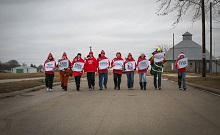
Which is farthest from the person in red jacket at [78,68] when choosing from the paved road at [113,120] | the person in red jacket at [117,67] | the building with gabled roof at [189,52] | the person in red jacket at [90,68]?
the building with gabled roof at [189,52]

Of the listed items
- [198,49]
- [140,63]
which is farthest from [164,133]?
[198,49]

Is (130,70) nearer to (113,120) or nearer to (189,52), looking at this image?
(113,120)

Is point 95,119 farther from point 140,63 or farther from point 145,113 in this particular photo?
point 140,63

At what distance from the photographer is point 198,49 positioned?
77875 mm

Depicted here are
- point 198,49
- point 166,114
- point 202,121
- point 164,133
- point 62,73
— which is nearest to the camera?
point 164,133

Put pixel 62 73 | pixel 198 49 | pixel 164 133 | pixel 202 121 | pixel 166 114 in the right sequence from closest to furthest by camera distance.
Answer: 1. pixel 164 133
2. pixel 202 121
3. pixel 166 114
4. pixel 62 73
5. pixel 198 49

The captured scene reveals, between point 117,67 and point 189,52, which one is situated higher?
point 189,52

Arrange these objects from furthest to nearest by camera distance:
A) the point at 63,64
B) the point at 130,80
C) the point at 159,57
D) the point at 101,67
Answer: the point at 101,67
the point at 63,64
the point at 130,80
the point at 159,57

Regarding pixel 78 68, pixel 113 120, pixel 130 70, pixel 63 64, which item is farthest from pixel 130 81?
pixel 113 120

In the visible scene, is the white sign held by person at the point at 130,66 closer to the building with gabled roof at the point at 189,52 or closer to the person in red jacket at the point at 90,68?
the person in red jacket at the point at 90,68

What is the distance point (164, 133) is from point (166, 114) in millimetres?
1993

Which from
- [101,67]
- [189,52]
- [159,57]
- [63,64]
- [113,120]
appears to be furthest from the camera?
[189,52]

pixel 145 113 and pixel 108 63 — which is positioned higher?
pixel 108 63

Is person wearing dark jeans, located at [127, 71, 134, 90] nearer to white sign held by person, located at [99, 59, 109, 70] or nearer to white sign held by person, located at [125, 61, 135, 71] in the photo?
white sign held by person, located at [125, 61, 135, 71]
